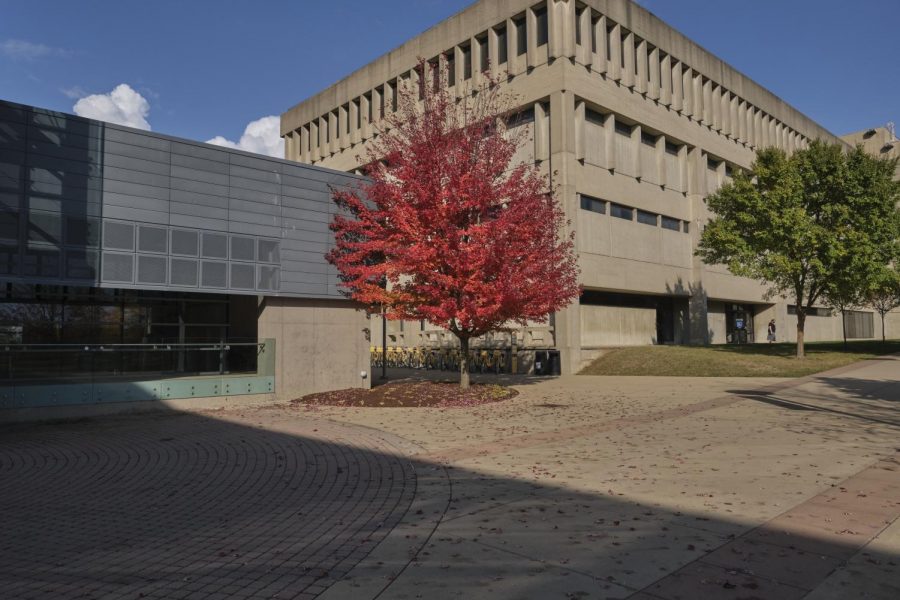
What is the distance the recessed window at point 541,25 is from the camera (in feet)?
97.0

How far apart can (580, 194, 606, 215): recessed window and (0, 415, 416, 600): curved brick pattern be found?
21.9 m

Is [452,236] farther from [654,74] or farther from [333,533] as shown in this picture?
[654,74]

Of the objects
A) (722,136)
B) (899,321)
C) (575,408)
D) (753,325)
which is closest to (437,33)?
(722,136)

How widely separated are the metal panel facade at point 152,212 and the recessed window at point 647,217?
67.8ft

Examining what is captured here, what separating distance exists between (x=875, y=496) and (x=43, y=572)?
8.02 meters

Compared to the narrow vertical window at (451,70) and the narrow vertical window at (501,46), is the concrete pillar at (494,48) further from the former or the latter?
the narrow vertical window at (451,70)

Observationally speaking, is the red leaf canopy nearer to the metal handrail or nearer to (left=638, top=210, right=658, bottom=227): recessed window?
the metal handrail

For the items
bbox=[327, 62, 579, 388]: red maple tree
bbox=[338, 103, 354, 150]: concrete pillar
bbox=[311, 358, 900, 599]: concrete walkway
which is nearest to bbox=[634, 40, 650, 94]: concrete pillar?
bbox=[327, 62, 579, 388]: red maple tree

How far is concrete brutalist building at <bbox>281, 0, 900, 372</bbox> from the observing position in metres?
29.1

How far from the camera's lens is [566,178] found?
28328 mm

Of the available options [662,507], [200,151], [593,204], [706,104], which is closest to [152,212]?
[200,151]

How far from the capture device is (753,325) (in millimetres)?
46906

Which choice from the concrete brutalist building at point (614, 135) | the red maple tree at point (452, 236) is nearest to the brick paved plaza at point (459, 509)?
the red maple tree at point (452, 236)

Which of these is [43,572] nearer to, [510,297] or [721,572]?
[721,572]
